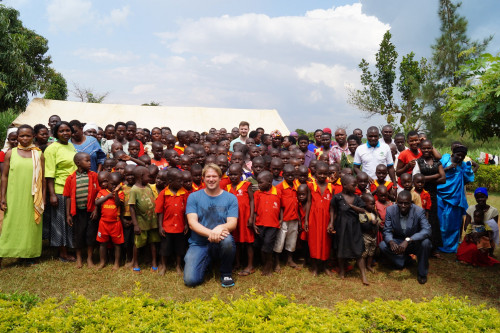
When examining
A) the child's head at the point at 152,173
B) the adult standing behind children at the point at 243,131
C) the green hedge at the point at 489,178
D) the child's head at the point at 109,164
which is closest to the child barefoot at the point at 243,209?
the child's head at the point at 152,173

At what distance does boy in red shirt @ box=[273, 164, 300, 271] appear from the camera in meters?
5.25

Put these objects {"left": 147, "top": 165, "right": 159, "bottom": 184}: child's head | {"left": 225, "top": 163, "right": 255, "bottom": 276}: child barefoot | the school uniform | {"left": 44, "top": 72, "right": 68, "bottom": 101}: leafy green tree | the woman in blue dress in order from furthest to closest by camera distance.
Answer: {"left": 44, "top": 72, "right": 68, "bottom": 101}: leafy green tree, the woman in blue dress, {"left": 147, "top": 165, "right": 159, "bottom": 184}: child's head, {"left": 225, "top": 163, "right": 255, "bottom": 276}: child barefoot, the school uniform

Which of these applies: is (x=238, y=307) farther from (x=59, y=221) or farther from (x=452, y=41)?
(x=452, y=41)

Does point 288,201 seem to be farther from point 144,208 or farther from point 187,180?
point 144,208

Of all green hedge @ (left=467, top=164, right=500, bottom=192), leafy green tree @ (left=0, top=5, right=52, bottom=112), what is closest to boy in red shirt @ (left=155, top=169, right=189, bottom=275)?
green hedge @ (left=467, top=164, right=500, bottom=192)

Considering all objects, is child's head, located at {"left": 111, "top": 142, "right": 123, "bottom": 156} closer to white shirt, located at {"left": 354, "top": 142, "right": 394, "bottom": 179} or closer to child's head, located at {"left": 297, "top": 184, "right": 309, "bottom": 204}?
child's head, located at {"left": 297, "top": 184, "right": 309, "bottom": 204}

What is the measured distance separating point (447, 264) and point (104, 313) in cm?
533

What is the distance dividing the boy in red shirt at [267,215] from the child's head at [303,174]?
45 centimetres

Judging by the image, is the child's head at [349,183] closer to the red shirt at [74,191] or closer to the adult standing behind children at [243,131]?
the adult standing behind children at [243,131]

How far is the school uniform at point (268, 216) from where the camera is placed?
507cm

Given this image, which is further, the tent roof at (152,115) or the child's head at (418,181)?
the tent roof at (152,115)

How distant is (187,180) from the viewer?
16.8 feet

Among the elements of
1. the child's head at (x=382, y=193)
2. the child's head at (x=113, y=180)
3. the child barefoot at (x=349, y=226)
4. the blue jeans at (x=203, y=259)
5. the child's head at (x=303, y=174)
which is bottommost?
the blue jeans at (x=203, y=259)

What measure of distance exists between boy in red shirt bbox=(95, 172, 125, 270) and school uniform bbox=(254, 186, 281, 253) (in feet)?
6.88
